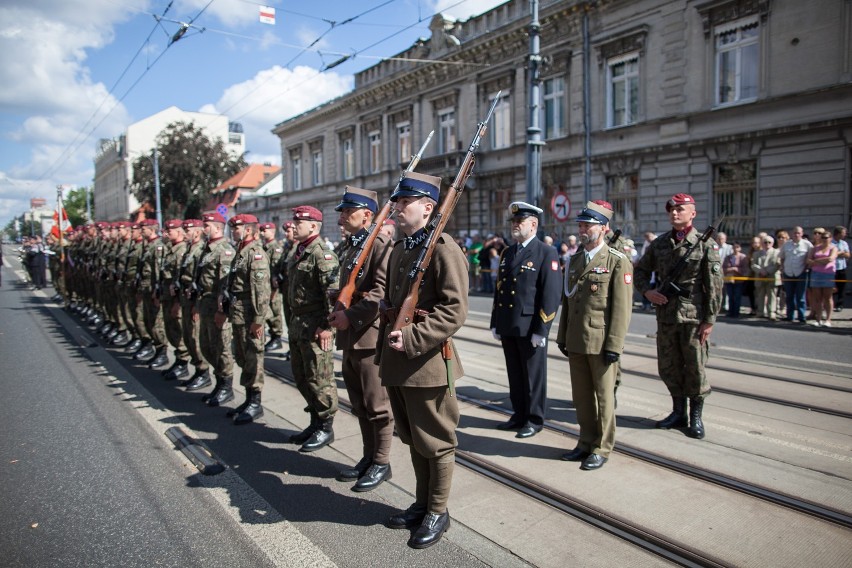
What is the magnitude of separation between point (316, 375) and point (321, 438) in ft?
1.83

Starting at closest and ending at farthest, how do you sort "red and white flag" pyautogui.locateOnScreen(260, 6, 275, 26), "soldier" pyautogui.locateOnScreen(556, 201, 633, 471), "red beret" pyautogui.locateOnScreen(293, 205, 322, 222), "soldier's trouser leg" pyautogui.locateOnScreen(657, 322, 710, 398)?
1. "soldier" pyautogui.locateOnScreen(556, 201, 633, 471)
2. "soldier's trouser leg" pyautogui.locateOnScreen(657, 322, 710, 398)
3. "red beret" pyautogui.locateOnScreen(293, 205, 322, 222)
4. "red and white flag" pyautogui.locateOnScreen(260, 6, 275, 26)

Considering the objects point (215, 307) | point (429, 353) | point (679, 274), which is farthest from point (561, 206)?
point (429, 353)

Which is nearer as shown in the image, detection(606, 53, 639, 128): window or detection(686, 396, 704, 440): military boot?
detection(686, 396, 704, 440): military boot

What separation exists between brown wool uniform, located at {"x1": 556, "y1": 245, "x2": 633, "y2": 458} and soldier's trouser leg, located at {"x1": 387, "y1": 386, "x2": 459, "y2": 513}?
1.53 meters

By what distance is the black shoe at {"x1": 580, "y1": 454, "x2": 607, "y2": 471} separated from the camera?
4.29m

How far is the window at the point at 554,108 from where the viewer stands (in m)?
23.2

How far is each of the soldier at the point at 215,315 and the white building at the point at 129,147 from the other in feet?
234

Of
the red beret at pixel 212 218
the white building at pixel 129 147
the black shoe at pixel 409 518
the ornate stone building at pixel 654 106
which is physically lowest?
the black shoe at pixel 409 518

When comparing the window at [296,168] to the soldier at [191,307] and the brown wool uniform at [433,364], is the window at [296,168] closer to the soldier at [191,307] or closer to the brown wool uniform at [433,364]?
the soldier at [191,307]

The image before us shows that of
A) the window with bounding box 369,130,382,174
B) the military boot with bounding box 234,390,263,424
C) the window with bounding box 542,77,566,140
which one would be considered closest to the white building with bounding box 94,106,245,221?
the window with bounding box 369,130,382,174

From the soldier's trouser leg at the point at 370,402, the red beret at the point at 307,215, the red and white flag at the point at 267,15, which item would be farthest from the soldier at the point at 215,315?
the red and white flag at the point at 267,15

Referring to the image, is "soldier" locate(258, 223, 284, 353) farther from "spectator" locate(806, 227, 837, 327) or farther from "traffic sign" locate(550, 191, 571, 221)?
"spectator" locate(806, 227, 837, 327)

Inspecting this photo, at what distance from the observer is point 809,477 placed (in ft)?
13.3

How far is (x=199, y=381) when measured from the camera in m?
7.21
